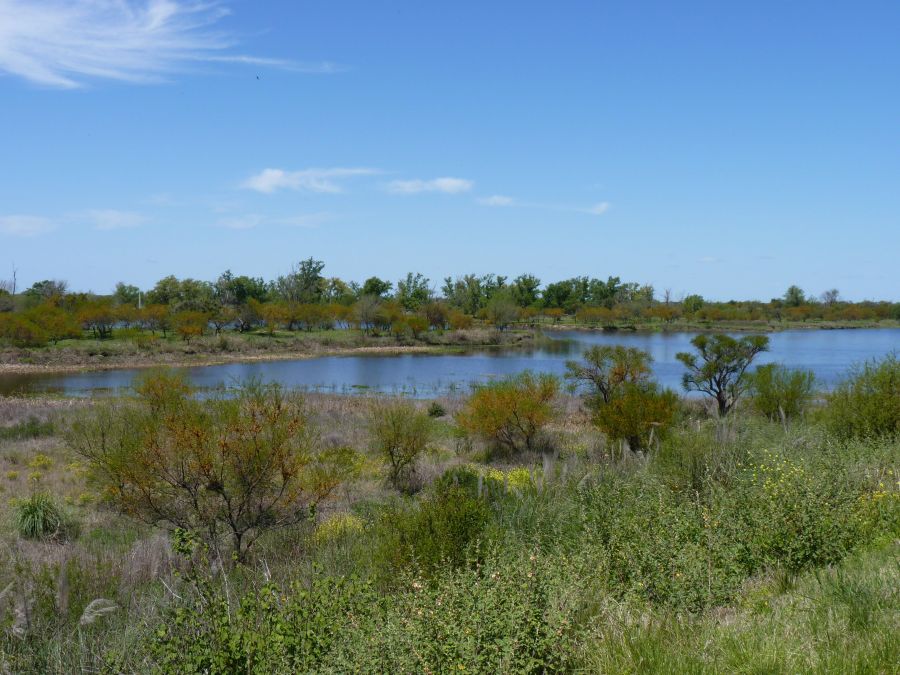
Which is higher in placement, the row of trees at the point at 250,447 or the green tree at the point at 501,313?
the green tree at the point at 501,313

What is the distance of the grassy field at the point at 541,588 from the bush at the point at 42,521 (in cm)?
175

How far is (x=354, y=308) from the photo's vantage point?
102 meters

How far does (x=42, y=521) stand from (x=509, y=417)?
14.9 metres

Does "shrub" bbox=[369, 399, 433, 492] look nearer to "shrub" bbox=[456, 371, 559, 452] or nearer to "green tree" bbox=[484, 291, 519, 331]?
"shrub" bbox=[456, 371, 559, 452]

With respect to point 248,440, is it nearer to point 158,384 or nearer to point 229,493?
point 229,493

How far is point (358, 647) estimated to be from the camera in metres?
4.99

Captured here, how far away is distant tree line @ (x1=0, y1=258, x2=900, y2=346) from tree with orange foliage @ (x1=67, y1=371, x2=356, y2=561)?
6298 cm

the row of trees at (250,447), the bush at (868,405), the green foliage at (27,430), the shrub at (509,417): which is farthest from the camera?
the green foliage at (27,430)

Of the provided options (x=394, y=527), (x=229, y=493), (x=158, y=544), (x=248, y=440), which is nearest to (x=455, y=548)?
(x=394, y=527)

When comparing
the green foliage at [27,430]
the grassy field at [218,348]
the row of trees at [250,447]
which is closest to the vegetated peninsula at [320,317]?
the grassy field at [218,348]

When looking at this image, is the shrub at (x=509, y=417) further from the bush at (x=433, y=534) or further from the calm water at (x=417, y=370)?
the bush at (x=433, y=534)

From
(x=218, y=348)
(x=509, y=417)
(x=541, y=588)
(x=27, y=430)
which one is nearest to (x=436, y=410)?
(x=509, y=417)

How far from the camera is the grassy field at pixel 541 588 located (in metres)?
4.94

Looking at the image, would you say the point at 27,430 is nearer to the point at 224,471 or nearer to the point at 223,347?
the point at 224,471
